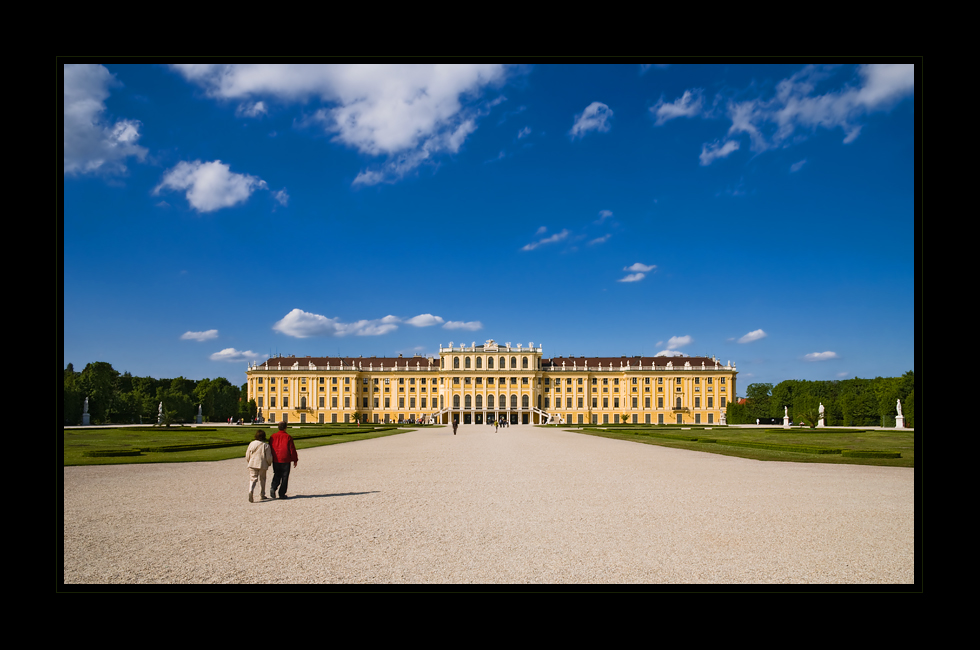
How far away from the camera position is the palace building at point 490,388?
86.2 m

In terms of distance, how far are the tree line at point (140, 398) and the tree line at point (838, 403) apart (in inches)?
2258

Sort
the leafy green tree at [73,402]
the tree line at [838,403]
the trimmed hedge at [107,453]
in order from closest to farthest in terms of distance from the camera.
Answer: the trimmed hedge at [107,453] → the leafy green tree at [73,402] → the tree line at [838,403]

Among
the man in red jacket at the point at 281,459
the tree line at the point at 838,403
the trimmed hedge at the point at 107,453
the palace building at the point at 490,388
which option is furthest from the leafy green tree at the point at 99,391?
the tree line at the point at 838,403

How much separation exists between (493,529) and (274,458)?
4.24m

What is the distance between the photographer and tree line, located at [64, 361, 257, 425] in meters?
47.9

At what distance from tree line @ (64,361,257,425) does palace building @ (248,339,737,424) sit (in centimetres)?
868

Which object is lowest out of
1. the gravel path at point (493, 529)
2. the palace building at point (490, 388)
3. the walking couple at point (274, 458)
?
the palace building at point (490, 388)

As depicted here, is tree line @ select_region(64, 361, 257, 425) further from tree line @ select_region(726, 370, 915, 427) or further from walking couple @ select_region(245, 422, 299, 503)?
tree line @ select_region(726, 370, 915, 427)

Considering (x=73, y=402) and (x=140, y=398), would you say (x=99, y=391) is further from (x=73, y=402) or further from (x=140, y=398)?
(x=140, y=398)

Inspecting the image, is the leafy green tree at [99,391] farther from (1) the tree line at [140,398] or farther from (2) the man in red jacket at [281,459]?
(2) the man in red jacket at [281,459]

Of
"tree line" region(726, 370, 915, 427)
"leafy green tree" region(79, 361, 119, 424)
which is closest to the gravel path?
"tree line" region(726, 370, 915, 427)
